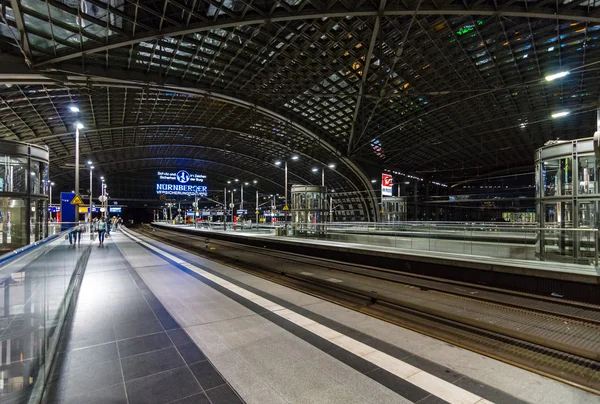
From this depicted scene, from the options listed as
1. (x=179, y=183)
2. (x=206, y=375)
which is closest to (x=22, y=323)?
(x=206, y=375)

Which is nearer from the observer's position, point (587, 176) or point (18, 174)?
point (587, 176)

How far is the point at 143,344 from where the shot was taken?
491 centimetres

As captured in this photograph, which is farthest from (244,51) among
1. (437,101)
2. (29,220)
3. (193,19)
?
(437,101)

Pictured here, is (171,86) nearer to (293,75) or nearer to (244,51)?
(244,51)

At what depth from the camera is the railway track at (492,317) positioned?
454 centimetres

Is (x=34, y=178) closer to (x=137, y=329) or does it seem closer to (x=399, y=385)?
(x=137, y=329)

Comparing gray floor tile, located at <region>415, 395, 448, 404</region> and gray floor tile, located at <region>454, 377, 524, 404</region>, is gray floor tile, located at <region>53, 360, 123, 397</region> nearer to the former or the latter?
gray floor tile, located at <region>415, 395, 448, 404</region>

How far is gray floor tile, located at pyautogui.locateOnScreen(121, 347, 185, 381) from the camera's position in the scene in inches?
158

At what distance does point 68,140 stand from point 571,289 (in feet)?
197

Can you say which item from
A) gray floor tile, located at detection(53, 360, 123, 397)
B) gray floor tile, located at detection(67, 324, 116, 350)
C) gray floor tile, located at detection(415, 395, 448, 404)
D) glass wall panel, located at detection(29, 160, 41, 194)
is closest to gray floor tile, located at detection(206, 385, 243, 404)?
gray floor tile, located at detection(53, 360, 123, 397)

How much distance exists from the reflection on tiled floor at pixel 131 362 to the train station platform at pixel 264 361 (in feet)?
0.05

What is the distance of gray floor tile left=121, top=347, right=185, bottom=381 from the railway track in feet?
13.5

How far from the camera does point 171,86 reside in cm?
2700

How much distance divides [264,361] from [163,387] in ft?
4.49
